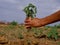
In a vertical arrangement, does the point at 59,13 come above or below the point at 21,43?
above

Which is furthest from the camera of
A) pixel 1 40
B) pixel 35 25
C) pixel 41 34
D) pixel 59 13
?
pixel 41 34

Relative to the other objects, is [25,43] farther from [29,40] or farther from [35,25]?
[35,25]

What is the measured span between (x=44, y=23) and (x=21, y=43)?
5.87 metres

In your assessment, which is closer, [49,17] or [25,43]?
[49,17]

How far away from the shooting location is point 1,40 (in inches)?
304

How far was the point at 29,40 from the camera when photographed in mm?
8148

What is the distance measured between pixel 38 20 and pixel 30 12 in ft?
1.01

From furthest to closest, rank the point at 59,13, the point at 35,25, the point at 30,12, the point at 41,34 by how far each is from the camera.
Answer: the point at 41,34 < the point at 30,12 < the point at 35,25 < the point at 59,13

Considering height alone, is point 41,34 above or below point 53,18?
below

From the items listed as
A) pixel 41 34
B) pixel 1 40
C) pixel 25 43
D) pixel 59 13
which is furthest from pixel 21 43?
pixel 59 13

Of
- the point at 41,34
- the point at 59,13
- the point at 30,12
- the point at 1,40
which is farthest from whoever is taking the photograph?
the point at 41,34

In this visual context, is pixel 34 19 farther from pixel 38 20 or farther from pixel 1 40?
pixel 1 40

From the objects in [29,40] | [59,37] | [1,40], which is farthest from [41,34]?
[1,40]

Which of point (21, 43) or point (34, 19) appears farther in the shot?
point (21, 43)
